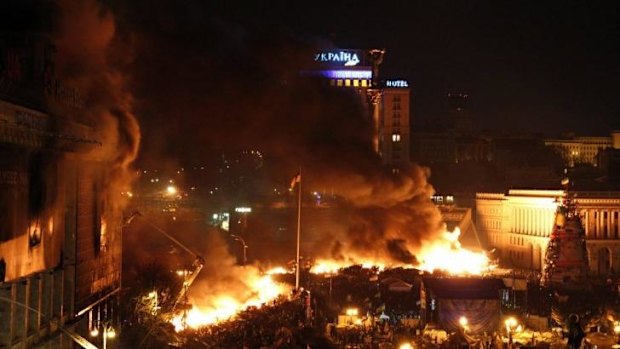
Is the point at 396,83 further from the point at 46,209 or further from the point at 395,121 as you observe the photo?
the point at 46,209

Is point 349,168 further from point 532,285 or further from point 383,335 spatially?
point 383,335

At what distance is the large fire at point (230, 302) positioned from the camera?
32.3 meters

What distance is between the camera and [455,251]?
5728cm

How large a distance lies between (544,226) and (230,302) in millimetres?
35143

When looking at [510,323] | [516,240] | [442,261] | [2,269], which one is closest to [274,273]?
[442,261]

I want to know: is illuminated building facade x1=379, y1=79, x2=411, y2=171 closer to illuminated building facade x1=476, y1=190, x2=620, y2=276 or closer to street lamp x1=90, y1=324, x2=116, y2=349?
illuminated building facade x1=476, y1=190, x2=620, y2=276

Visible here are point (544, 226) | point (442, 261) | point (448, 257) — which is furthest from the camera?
point (544, 226)

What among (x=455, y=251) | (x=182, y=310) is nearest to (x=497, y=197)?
(x=455, y=251)

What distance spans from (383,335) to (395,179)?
3121 centimetres

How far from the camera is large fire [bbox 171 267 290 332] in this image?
3228 cm

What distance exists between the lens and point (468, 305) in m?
30.0

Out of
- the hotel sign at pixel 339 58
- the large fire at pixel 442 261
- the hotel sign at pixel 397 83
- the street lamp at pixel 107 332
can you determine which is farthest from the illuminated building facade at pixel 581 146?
the street lamp at pixel 107 332

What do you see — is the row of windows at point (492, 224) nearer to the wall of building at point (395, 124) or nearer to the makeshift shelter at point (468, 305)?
the wall of building at point (395, 124)

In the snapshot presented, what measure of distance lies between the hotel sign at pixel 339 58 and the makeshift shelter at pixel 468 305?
74729 millimetres
